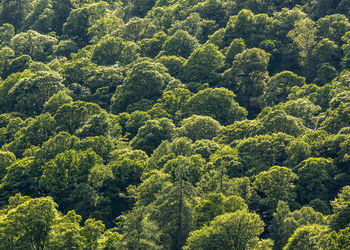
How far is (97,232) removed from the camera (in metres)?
71.2

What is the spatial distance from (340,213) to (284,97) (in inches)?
2790

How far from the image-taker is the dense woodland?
70.9 meters

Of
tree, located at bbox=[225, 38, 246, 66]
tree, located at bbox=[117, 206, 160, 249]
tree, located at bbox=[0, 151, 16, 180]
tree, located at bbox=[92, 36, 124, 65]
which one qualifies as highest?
tree, located at bbox=[225, 38, 246, 66]

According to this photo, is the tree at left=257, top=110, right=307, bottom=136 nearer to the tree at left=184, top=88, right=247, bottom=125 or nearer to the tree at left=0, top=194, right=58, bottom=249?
the tree at left=184, top=88, right=247, bottom=125

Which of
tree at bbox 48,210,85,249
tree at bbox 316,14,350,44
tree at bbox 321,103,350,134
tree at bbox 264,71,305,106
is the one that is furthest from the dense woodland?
tree at bbox 316,14,350,44

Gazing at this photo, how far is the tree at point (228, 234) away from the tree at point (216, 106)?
57.8m

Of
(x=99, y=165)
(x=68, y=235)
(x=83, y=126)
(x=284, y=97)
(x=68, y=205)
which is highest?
(x=284, y=97)

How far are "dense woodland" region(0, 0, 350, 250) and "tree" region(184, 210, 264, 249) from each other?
6.0 inches

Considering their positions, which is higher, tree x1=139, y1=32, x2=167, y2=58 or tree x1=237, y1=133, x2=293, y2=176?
tree x1=139, y1=32, x2=167, y2=58

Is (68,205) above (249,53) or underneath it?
underneath

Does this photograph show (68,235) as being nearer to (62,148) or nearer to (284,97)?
(62,148)

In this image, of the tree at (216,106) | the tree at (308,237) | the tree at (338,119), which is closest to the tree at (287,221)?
the tree at (308,237)

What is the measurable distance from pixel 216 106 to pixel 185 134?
16.3 metres

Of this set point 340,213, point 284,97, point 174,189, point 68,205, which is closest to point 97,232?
point 174,189
